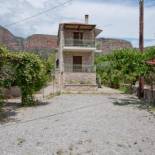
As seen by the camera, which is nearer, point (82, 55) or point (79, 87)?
point (79, 87)

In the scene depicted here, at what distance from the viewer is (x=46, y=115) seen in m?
15.6

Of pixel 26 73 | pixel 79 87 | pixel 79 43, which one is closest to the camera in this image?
pixel 26 73

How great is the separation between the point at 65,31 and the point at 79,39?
1.83m

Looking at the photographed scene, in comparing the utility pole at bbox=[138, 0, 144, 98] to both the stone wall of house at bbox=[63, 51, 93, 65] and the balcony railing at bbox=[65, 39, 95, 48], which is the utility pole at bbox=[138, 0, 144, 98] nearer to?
the balcony railing at bbox=[65, 39, 95, 48]

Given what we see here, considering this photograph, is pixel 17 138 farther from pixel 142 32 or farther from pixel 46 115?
pixel 142 32

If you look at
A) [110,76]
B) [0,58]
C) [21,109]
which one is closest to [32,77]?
[21,109]

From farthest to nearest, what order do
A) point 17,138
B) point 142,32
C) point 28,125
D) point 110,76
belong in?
point 110,76
point 142,32
point 28,125
point 17,138

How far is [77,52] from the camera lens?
36312 mm

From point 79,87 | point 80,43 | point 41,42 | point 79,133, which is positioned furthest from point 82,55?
point 41,42

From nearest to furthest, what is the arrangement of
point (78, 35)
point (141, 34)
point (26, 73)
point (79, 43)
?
point (26, 73), point (141, 34), point (79, 43), point (78, 35)

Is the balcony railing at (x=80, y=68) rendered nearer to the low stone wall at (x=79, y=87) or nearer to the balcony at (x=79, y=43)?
the balcony at (x=79, y=43)

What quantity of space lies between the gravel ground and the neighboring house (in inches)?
653

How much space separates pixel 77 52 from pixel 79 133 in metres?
25.6

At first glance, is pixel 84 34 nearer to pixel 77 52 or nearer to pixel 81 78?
pixel 77 52
